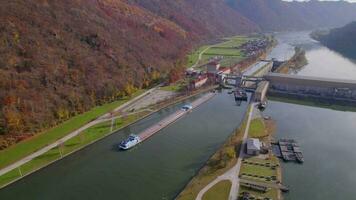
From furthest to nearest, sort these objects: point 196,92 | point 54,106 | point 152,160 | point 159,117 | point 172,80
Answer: point 172,80 → point 196,92 → point 159,117 → point 54,106 → point 152,160

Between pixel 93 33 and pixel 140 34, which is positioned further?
pixel 140 34

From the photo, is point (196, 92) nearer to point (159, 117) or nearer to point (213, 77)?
point (213, 77)

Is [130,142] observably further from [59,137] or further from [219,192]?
[219,192]

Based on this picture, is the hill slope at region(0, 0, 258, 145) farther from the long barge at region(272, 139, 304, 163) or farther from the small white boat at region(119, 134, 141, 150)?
the long barge at region(272, 139, 304, 163)

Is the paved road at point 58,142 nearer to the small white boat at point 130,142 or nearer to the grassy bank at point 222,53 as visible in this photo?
the small white boat at point 130,142

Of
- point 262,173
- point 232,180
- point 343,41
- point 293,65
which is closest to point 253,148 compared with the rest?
point 262,173

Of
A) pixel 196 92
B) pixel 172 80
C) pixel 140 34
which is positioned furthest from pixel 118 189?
pixel 140 34

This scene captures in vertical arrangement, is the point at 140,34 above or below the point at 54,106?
above

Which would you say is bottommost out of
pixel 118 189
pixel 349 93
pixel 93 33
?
pixel 118 189
